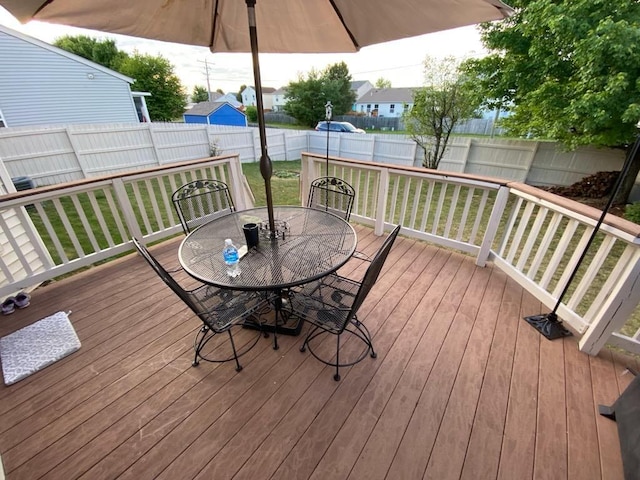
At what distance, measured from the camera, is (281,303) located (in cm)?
212

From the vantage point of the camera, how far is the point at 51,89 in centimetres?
820

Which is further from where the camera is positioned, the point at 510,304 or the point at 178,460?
the point at 510,304

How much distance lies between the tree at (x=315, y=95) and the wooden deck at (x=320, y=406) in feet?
67.4

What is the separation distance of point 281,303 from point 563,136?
7136mm

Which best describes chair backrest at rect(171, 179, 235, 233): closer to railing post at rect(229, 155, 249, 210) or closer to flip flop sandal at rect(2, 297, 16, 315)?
railing post at rect(229, 155, 249, 210)

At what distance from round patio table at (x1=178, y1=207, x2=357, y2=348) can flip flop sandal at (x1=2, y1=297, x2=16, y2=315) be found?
5.57 ft

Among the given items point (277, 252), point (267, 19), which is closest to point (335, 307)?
point (277, 252)

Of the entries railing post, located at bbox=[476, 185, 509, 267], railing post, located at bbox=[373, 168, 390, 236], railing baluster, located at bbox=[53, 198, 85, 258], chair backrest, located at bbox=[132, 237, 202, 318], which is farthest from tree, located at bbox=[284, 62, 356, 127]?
chair backrest, located at bbox=[132, 237, 202, 318]

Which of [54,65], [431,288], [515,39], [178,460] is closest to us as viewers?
[178,460]

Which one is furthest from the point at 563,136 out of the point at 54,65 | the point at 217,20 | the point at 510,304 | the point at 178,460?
the point at 54,65

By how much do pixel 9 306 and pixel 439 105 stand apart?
29.1 ft

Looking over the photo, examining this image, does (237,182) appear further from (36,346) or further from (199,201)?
(36,346)

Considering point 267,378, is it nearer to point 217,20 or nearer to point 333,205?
point 333,205

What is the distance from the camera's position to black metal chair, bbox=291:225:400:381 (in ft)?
4.82
